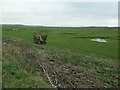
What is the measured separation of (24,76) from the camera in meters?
9.27

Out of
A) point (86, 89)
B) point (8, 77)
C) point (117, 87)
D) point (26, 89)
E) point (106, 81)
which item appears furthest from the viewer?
point (106, 81)

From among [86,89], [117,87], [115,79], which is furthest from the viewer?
[115,79]

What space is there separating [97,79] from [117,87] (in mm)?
1621

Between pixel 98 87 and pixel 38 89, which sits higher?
pixel 38 89

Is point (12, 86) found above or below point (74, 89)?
above

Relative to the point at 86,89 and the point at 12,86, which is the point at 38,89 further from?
the point at 86,89

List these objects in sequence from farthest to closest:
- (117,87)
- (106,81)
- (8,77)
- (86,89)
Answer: (106,81) → (117,87) → (86,89) → (8,77)

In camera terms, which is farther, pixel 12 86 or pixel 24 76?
pixel 24 76

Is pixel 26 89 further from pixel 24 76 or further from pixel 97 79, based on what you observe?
pixel 97 79

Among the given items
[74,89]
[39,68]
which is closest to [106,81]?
[74,89]

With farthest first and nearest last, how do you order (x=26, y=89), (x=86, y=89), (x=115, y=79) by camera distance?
(x=115, y=79)
(x=86, y=89)
(x=26, y=89)

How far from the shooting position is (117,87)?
10414 mm

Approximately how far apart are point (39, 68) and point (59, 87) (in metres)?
3.95

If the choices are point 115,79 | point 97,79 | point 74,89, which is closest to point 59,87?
point 74,89
